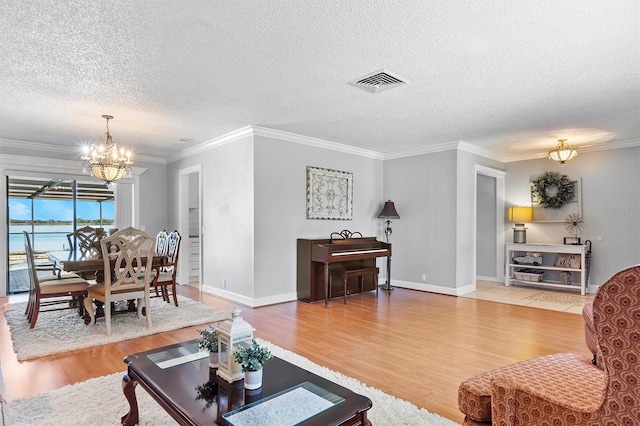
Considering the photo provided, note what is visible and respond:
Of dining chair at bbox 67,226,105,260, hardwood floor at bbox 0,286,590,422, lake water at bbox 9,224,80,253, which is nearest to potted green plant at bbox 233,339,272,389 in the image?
hardwood floor at bbox 0,286,590,422

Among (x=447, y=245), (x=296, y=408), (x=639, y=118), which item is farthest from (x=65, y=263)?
(x=639, y=118)

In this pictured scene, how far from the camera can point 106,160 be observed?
484 cm

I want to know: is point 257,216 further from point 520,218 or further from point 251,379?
point 520,218

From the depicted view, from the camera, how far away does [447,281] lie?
242 inches

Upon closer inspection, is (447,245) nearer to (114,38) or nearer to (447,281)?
(447,281)

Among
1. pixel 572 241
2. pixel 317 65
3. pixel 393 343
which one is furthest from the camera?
pixel 572 241

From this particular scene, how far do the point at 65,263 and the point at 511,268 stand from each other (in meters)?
7.21

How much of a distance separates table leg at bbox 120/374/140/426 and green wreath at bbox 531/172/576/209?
23.5ft

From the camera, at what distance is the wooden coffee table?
59.9 inches

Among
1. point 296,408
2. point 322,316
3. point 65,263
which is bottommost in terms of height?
point 322,316

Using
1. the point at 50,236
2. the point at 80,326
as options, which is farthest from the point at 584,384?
the point at 50,236

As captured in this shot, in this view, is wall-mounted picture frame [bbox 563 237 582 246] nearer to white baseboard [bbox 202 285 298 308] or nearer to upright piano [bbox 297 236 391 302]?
upright piano [bbox 297 236 391 302]

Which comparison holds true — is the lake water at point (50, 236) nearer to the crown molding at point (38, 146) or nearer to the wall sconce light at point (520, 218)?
the crown molding at point (38, 146)

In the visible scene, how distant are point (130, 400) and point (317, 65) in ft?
9.00
